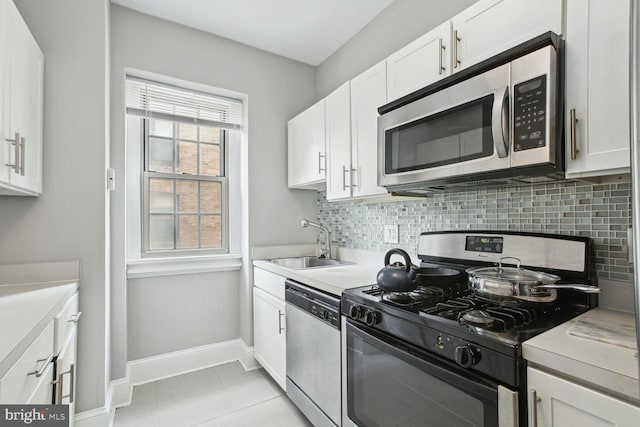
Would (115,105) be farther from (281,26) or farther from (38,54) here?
(281,26)

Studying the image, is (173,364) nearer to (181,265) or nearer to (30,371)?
(181,265)

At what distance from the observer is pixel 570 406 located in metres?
0.76

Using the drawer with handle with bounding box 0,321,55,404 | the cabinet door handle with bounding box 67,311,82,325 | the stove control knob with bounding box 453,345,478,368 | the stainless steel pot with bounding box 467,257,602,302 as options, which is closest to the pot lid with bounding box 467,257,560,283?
the stainless steel pot with bounding box 467,257,602,302

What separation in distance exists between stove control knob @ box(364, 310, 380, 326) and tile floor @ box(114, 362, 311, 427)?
1.04 m

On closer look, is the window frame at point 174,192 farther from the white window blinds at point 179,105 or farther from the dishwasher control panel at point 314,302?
the dishwasher control panel at point 314,302

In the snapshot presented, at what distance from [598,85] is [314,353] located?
165 centimetres

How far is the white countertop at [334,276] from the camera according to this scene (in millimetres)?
1660

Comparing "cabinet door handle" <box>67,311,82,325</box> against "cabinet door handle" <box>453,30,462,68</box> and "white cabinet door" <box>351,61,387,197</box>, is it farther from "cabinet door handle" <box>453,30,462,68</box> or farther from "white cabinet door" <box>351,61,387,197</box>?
"cabinet door handle" <box>453,30,462,68</box>

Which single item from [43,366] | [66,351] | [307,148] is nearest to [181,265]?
[66,351]

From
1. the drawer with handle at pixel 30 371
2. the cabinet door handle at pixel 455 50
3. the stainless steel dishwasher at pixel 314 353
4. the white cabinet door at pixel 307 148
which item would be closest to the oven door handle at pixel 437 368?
the stainless steel dishwasher at pixel 314 353

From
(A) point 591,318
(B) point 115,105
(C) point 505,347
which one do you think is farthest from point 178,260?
(A) point 591,318

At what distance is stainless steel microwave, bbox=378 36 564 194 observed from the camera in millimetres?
1062

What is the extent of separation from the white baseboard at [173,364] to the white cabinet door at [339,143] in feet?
5.12

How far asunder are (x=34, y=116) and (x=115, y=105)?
0.65 meters
